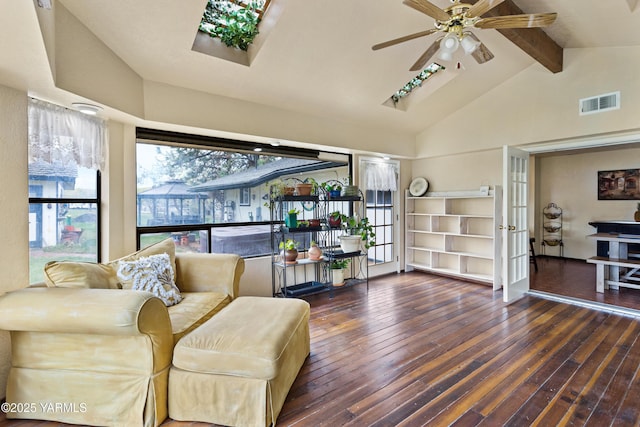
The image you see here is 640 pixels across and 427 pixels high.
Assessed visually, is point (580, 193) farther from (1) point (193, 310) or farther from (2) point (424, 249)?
(1) point (193, 310)

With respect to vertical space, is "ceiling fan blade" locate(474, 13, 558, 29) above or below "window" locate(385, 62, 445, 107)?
below

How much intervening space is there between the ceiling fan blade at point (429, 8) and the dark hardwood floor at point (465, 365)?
254 centimetres

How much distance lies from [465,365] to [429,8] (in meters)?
2.60

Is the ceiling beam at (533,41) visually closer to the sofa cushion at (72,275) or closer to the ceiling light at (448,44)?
the ceiling light at (448,44)

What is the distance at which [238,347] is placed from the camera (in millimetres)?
1817

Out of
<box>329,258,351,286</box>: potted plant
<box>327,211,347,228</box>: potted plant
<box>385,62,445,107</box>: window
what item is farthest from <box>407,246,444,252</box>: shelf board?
<box>385,62,445,107</box>: window

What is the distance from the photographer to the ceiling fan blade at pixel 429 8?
6.44 ft

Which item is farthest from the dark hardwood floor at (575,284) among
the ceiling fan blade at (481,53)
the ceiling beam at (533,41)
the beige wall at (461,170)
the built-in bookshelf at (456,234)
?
the ceiling fan blade at (481,53)

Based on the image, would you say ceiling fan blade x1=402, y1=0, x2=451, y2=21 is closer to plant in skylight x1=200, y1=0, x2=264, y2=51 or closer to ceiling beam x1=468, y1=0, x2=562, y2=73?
ceiling beam x1=468, y1=0, x2=562, y2=73

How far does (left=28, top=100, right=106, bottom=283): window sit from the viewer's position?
2.41 meters

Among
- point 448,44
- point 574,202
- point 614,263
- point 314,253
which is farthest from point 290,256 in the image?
point 574,202

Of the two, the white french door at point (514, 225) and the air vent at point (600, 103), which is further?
the white french door at point (514, 225)

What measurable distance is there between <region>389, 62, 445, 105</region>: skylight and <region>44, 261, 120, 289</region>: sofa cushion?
3.83 meters

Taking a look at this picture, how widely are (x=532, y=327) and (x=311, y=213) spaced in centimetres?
292
